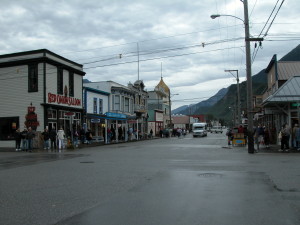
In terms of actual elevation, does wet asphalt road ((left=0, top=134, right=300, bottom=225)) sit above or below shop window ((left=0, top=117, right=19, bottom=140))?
below

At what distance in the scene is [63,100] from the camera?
31859mm

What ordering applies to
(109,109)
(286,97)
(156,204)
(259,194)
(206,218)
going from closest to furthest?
(206,218) < (156,204) < (259,194) < (286,97) < (109,109)

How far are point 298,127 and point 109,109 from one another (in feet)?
89.6

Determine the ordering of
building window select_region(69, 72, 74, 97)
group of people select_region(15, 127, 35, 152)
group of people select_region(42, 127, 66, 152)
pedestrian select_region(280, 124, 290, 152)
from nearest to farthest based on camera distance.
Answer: pedestrian select_region(280, 124, 290, 152) → group of people select_region(15, 127, 35, 152) → group of people select_region(42, 127, 66, 152) → building window select_region(69, 72, 74, 97)

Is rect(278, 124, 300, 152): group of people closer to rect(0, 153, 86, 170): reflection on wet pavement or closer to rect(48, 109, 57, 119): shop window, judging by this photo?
rect(0, 153, 86, 170): reflection on wet pavement

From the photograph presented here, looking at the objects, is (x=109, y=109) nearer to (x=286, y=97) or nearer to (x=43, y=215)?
(x=286, y=97)

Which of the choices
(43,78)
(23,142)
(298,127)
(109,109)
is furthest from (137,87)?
(298,127)

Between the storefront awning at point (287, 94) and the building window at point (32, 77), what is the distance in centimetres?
1885

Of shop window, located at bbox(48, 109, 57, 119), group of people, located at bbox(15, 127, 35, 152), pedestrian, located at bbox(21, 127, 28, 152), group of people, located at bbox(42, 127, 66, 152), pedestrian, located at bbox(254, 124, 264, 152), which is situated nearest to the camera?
pedestrian, located at bbox(254, 124, 264, 152)

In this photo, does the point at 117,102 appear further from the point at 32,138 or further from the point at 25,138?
the point at 25,138

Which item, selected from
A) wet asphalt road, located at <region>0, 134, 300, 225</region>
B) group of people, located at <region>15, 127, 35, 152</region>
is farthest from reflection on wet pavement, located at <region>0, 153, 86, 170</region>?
group of people, located at <region>15, 127, 35, 152</region>

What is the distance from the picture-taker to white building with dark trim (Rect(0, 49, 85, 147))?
29.3 m

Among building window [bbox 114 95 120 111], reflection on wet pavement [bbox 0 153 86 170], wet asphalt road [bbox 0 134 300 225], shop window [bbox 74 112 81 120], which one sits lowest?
reflection on wet pavement [bbox 0 153 86 170]

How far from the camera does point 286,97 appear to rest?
77.6 feet
